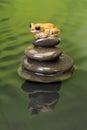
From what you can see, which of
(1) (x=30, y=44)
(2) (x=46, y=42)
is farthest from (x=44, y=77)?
(1) (x=30, y=44)

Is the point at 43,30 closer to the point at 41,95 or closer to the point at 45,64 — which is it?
the point at 45,64

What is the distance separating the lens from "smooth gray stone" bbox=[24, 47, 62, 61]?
1338mm

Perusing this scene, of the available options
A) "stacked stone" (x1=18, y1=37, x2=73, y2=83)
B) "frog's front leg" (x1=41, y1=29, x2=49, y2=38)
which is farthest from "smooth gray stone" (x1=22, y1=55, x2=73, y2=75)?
"frog's front leg" (x1=41, y1=29, x2=49, y2=38)

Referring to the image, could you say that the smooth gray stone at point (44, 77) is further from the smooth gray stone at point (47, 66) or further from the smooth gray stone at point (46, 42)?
the smooth gray stone at point (46, 42)

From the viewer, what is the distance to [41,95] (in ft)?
4.01

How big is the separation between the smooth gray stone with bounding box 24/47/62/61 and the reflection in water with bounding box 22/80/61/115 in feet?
0.39

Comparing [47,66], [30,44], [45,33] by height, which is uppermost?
[45,33]

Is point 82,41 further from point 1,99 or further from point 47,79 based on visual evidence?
point 1,99

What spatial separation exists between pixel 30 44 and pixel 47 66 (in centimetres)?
50

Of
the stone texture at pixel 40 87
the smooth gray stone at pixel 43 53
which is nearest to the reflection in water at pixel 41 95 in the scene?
the stone texture at pixel 40 87

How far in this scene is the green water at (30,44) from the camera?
1.05m

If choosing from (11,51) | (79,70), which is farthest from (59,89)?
(11,51)

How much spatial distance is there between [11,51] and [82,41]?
474mm

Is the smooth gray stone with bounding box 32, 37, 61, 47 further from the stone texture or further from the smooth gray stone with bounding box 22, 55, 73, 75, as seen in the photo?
the stone texture
